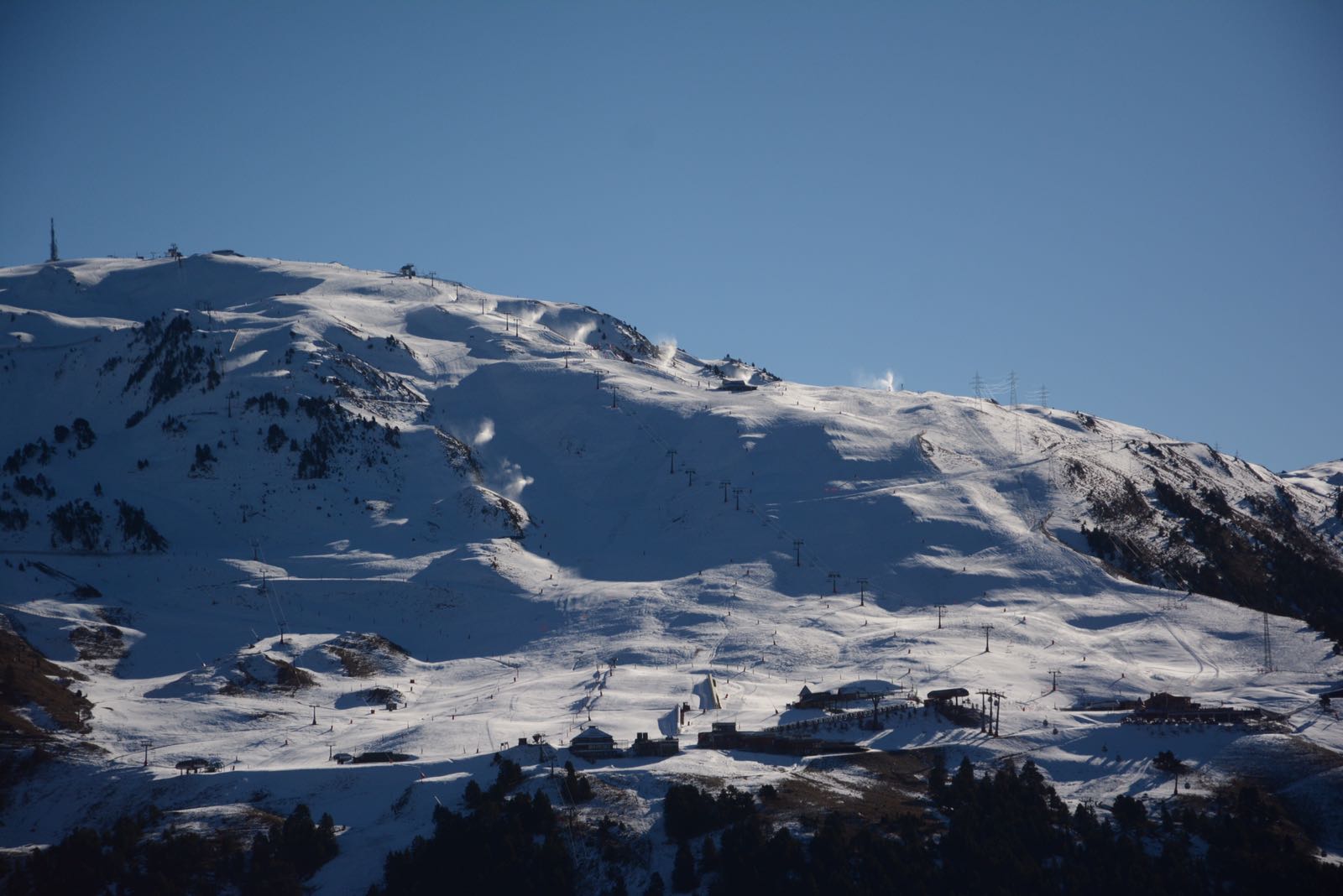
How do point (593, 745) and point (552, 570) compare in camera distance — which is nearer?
point (593, 745)

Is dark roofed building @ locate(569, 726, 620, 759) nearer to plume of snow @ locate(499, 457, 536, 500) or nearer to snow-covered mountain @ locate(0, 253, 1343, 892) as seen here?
snow-covered mountain @ locate(0, 253, 1343, 892)

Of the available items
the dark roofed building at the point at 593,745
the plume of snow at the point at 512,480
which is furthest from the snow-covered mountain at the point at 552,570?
the dark roofed building at the point at 593,745

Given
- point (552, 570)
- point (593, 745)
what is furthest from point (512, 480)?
point (593, 745)

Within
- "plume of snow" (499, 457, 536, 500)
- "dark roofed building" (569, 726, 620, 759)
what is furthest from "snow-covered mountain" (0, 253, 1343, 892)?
"dark roofed building" (569, 726, 620, 759)

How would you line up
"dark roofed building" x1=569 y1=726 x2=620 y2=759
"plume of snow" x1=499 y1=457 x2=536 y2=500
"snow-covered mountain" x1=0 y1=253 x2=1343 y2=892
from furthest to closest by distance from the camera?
1. "plume of snow" x1=499 y1=457 x2=536 y2=500
2. "snow-covered mountain" x1=0 y1=253 x2=1343 y2=892
3. "dark roofed building" x1=569 y1=726 x2=620 y2=759

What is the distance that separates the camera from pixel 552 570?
137250 mm

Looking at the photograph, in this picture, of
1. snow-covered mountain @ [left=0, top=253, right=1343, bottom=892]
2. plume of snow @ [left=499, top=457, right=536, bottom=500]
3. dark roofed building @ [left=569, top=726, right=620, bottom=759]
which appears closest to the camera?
dark roofed building @ [left=569, top=726, right=620, bottom=759]

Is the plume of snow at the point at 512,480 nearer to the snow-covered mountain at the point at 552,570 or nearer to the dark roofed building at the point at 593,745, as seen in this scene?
the snow-covered mountain at the point at 552,570

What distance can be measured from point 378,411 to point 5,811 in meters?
86.5

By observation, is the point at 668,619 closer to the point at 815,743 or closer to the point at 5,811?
the point at 815,743

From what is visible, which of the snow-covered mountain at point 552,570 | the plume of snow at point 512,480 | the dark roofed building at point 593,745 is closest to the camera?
the dark roofed building at point 593,745

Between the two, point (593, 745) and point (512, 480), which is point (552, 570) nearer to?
point (512, 480)

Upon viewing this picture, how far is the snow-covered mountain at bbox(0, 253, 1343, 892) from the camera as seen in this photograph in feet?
295

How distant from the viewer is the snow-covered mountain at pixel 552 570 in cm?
8988
